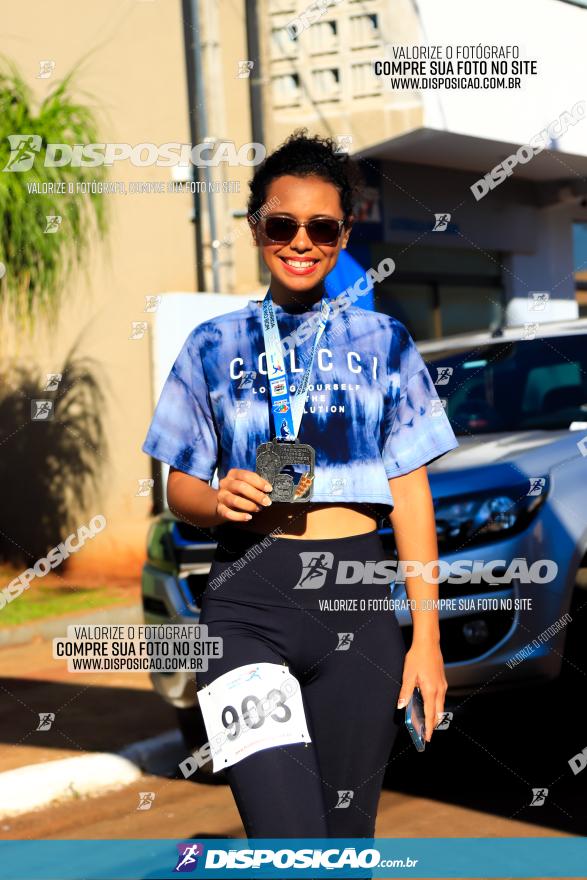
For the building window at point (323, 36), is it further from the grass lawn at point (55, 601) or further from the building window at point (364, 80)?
the grass lawn at point (55, 601)

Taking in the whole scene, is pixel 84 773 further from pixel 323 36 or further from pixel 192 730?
pixel 323 36

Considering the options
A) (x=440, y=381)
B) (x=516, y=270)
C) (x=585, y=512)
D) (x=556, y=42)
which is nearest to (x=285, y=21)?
(x=556, y=42)

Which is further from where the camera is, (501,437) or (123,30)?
(123,30)

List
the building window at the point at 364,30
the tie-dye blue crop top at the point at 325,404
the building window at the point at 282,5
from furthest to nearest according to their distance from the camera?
the building window at the point at 282,5, the building window at the point at 364,30, the tie-dye blue crop top at the point at 325,404

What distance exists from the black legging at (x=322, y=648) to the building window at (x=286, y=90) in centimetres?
1068

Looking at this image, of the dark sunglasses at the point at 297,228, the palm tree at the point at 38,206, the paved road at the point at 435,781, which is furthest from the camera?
the palm tree at the point at 38,206

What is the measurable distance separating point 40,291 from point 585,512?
5181 millimetres

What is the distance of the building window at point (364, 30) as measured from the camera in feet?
39.2

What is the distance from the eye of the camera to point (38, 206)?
877 centimetres

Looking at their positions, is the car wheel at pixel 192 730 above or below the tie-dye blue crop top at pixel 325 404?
below

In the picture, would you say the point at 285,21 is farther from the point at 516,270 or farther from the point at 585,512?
the point at 585,512

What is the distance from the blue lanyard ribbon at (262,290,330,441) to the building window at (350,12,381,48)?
33.2 feet

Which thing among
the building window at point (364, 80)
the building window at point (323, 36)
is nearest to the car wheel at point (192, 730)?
the building window at point (364, 80)

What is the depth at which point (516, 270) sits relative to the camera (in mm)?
15648
